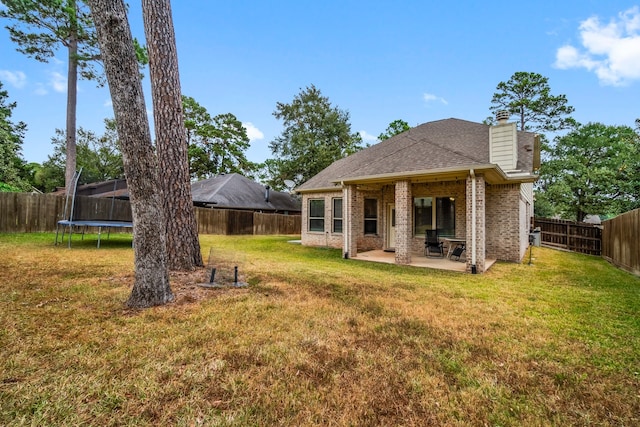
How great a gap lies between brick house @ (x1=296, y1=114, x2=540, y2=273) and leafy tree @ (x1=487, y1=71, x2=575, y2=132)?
1522cm

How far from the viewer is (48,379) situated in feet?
6.67

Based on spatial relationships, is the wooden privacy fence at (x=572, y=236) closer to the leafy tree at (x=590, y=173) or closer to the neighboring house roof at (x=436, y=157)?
the neighboring house roof at (x=436, y=157)

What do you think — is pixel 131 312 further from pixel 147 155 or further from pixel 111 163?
pixel 111 163

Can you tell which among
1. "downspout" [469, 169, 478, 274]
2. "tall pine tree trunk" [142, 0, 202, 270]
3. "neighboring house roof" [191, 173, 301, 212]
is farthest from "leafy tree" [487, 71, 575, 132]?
"tall pine tree trunk" [142, 0, 202, 270]

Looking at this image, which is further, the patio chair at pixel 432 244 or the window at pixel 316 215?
the window at pixel 316 215

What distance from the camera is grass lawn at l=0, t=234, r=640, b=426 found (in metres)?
1.85

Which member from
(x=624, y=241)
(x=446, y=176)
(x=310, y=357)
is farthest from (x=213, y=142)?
(x=310, y=357)

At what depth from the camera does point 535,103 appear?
23.2 m

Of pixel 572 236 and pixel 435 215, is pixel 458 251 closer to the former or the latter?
pixel 435 215

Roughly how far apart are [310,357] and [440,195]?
29.6ft

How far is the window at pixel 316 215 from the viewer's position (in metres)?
13.2

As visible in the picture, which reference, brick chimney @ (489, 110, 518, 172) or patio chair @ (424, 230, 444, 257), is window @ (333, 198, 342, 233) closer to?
patio chair @ (424, 230, 444, 257)

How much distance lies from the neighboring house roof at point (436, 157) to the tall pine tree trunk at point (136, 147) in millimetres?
6169

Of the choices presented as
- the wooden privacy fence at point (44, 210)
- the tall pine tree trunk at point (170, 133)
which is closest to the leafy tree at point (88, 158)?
the wooden privacy fence at point (44, 210)
